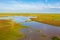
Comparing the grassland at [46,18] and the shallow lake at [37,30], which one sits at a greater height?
the grassland at [46,18]

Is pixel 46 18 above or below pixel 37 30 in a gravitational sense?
above

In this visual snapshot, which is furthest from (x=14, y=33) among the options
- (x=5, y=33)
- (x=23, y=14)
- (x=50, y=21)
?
(x=50, y=21)

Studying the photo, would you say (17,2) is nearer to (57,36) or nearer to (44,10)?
(44,10)

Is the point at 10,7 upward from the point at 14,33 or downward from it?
upward

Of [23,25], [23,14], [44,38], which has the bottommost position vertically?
[44,38]

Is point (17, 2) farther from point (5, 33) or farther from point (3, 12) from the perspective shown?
point (5, 33)

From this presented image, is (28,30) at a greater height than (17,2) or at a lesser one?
lesser

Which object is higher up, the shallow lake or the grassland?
the grassland

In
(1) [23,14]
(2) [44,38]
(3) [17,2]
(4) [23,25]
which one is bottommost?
(2) [44,38]

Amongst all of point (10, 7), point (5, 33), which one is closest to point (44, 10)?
point (10, 7)
